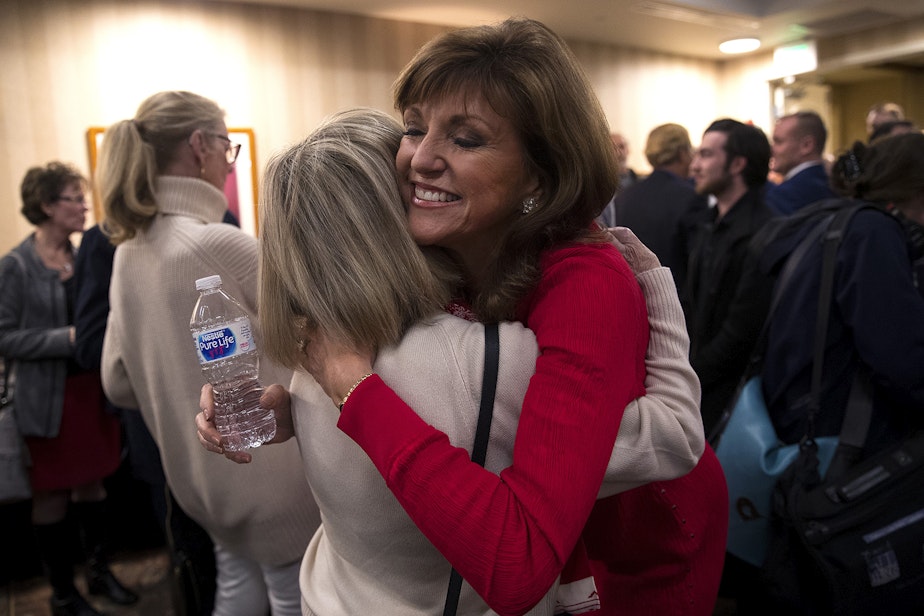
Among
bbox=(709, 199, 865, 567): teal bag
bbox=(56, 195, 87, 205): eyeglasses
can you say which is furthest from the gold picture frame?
bbox=(709, 199, 865, 567): teal bag

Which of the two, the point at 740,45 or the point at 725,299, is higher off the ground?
the point at 740,45

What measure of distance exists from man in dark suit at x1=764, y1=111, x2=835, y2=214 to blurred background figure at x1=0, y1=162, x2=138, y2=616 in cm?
381

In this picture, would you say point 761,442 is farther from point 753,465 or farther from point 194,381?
point 194,381

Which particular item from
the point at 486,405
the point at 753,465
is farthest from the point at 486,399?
the point at 753,465

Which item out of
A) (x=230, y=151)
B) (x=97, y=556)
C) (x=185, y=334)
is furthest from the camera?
(x=97, y=556)

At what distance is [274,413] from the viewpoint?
4.14 ft

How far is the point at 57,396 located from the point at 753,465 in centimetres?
279

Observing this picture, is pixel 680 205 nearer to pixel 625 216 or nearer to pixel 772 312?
pixel 625 216

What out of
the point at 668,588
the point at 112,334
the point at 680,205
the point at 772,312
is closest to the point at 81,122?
the point at 112,334

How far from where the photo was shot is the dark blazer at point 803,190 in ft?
14.1

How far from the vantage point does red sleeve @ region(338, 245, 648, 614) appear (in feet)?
2.85

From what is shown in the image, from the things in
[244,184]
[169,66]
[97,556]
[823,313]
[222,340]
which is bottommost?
[97,556]

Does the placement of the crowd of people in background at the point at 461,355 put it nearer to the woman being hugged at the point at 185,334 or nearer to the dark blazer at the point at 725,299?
the woman being hugged at the point at 185,334

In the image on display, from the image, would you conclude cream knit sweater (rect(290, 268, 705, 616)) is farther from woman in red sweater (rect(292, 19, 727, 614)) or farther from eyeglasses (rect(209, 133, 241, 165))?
eyeglasses (rect(209, 133, 241, 165))
